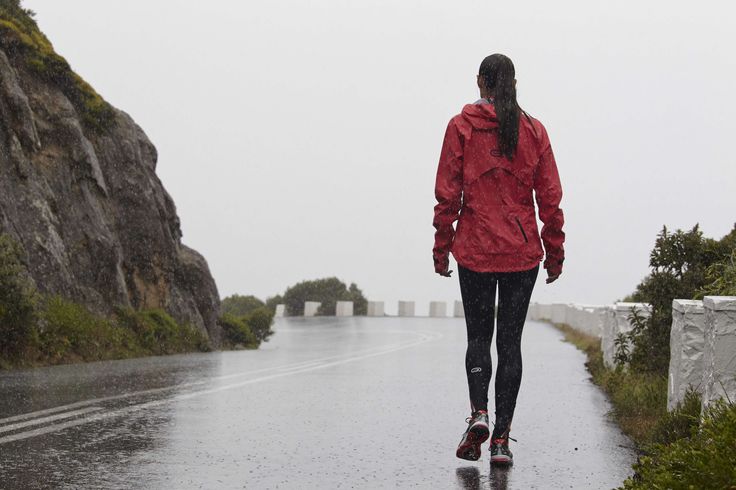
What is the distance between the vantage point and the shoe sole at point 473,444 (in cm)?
634

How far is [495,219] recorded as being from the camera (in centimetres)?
642

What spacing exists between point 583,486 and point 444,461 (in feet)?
3.41

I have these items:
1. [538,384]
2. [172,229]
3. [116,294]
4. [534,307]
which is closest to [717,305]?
[538,384]

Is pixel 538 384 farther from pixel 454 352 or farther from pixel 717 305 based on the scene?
pixel 454 352

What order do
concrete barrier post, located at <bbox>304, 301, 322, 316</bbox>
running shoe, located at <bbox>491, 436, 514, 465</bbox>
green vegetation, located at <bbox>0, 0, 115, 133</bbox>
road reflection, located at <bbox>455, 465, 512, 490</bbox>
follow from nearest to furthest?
road reflection, located at <bbox>455, 465, 512, 490</bbox> < running shoe, located at <bbox>491, 436, 514, 465</bbox> < green vegetation, located at <bbox>0, 0, 115, 133</bbox> < concrete barrier post, located at <bbox>304, 301, 322, 316</bbox>

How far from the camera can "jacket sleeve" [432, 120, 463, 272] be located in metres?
6.43

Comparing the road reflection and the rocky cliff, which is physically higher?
the rocky cliff

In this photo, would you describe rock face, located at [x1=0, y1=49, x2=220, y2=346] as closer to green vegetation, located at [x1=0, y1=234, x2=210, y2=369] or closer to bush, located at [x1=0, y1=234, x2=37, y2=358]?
green vegetation, located at [x1=0, y1=234, x2=210, y2=369]

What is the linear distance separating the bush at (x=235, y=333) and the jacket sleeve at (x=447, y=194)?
20005 millimetres

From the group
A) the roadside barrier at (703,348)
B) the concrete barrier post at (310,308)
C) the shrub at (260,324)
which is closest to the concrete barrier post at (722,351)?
the roadside barrier at (703,348)

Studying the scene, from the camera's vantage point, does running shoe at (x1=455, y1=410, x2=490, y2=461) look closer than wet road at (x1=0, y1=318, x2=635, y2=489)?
No

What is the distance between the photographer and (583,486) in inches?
232

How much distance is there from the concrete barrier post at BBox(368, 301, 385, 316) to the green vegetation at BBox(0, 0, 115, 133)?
135 ft

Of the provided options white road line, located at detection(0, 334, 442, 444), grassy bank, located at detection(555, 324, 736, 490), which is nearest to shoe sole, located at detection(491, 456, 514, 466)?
grassy bank, located at detection(555, 324, 736, 490)
